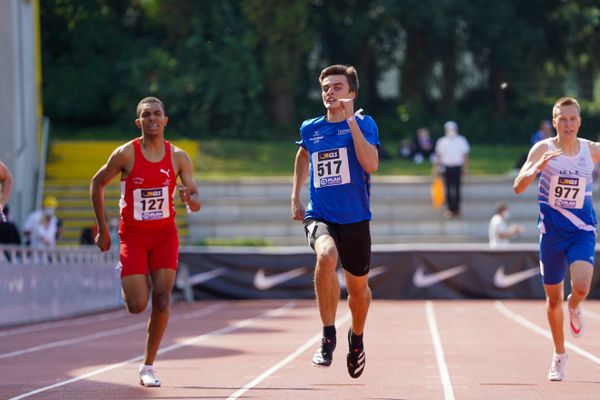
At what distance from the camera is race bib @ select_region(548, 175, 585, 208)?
9758 mm

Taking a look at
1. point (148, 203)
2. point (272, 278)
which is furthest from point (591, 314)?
point (148, 203)

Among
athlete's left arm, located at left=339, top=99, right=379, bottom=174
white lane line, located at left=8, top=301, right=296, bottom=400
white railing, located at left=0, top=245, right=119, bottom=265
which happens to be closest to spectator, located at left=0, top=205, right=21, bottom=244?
white railing, located at left=0, top=245, right=119, bottom=265

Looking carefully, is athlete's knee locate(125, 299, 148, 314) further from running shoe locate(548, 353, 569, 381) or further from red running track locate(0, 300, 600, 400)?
running shoe locate(548, 353, 569, 381)

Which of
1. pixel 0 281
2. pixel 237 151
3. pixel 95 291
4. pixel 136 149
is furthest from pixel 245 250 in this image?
pixel 136 149

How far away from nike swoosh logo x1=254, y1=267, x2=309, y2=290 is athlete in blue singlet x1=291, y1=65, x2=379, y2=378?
16493mm

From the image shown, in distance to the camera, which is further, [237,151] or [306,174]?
[237,151]

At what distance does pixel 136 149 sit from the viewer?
381 inches

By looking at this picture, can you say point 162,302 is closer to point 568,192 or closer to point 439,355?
point 568,192

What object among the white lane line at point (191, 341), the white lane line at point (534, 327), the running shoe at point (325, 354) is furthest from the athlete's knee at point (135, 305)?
the white lane line at point (534, 327)

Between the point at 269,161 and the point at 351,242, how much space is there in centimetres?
2634

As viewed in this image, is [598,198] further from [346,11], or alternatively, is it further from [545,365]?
[545,365]

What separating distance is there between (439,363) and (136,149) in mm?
3761

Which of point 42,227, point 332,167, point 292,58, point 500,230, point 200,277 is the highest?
point 292,58

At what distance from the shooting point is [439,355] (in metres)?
12.9
